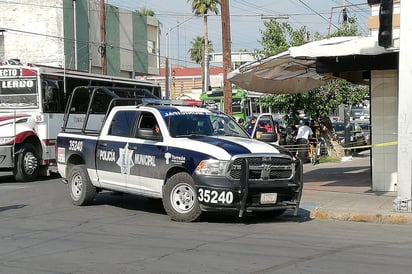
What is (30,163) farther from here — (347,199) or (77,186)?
(347,199)

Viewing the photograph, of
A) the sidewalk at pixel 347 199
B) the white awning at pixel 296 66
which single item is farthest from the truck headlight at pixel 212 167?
the white awning at pixel 296 66

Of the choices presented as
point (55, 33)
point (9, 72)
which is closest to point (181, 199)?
point (9, 72)

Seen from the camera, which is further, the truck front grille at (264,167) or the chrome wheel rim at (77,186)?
the chrome wheel rim at (77,186)

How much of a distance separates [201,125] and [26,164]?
320 inches

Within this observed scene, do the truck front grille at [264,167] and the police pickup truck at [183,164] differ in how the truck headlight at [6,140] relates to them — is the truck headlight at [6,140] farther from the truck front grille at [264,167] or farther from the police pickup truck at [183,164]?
the truck front grille at [264,167]

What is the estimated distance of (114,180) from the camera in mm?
11188

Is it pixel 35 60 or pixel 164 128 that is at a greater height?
pixel 35 60

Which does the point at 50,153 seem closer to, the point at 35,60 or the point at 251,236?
the point at 251,236

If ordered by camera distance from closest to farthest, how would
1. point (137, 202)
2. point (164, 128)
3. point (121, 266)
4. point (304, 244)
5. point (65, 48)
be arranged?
point (121, 266) < point (304, 244) < point (164, 128) < point (137, 202) < point (65, 48)

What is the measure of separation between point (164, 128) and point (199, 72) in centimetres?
6962

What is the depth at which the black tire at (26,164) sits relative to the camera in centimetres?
1683

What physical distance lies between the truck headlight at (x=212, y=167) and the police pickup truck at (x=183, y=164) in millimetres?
16

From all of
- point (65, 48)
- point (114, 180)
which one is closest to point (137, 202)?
point (114, 180)

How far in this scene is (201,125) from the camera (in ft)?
35.4
